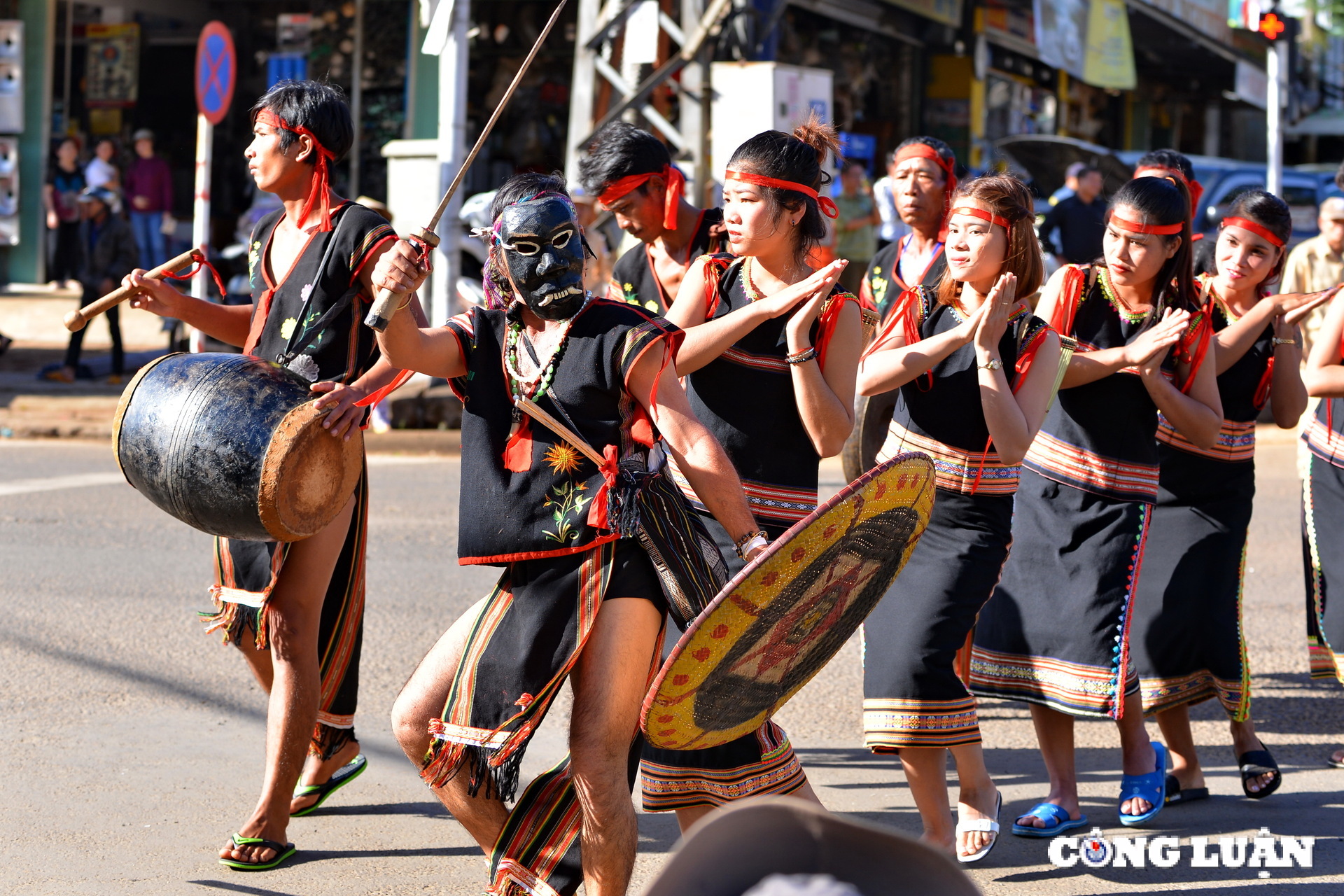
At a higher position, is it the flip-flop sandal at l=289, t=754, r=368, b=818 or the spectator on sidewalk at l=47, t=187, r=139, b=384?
the spectator on sidewalk at l=47, t=187, r=139, b=384

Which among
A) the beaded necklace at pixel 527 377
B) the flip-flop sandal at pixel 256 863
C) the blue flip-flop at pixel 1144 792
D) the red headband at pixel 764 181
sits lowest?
the flip-flop sandal at pixel 256 863

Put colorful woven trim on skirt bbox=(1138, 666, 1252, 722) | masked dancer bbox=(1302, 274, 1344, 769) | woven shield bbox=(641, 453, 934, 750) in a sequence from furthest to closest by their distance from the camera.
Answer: masked dancer bbox=(1302, 274, 1344, 769)
colorful woven trim on skirt bbox=(1138, 666, 1252, 722)
woven shield bbox=(641, 453, 934, 750)

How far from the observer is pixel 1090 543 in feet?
14.6

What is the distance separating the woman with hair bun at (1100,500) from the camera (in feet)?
14.3

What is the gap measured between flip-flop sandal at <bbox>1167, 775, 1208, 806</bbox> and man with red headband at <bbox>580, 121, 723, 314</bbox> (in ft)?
7.23

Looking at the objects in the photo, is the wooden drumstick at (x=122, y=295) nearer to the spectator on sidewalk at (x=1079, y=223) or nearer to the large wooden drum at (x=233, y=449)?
the large wooden drum at (x=233, y=449)

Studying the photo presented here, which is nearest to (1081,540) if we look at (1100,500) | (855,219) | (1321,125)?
(1100,500)

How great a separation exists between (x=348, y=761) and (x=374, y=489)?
5407mm

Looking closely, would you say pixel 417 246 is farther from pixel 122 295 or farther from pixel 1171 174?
pixel 1171 174

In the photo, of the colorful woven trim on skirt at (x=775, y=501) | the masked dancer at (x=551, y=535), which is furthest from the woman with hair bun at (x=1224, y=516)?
the masked dancer at (x=551, y=535)

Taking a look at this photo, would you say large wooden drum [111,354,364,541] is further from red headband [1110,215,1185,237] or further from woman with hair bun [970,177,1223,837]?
red headband [1110,215,1185,237]

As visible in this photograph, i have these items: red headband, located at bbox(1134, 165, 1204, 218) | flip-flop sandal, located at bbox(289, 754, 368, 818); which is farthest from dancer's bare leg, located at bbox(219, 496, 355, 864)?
red headband, located at bbox(1134, 165, 1204, 218)

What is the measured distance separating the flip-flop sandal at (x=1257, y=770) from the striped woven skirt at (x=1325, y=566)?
465mm

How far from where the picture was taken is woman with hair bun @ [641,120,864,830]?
374cm
